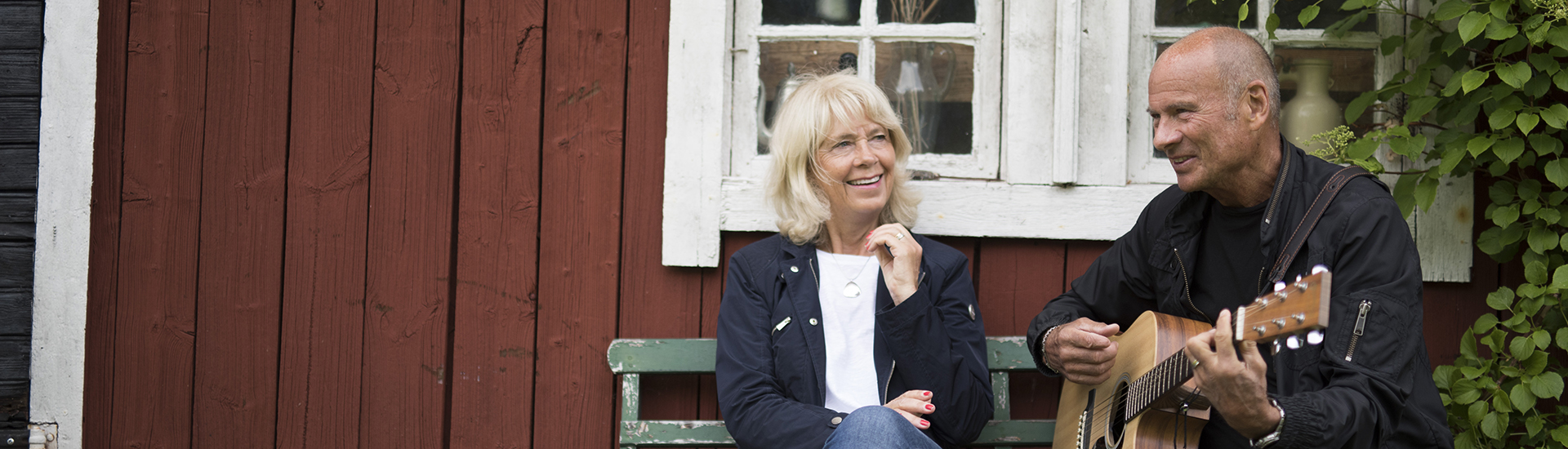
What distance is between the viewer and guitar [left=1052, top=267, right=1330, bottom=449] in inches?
59.7

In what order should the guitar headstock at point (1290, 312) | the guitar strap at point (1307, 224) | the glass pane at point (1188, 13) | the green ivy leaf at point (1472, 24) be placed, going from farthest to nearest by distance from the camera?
1. the glass pane at point (1188, 13)
2. the green ivy leaf at point (1472, 24)
3. the guitar strap at point (1307, 224)
4. the guitar headstock at point (1290, 312)

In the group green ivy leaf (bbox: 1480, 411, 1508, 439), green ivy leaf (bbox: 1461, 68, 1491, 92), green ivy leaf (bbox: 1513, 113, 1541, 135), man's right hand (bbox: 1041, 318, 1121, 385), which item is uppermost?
green ivy leaf (bbox: 1461, 68, 1491, 92)

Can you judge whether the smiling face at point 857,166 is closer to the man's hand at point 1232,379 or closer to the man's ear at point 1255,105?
the man's ear at point 1255,105

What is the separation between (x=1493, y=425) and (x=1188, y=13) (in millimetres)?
1272

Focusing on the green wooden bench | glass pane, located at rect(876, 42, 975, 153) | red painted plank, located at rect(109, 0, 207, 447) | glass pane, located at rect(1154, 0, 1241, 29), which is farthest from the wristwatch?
red painted plank, located at rect(109, 0, 207, 447)

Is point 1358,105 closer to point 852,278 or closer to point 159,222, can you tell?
point 852,278

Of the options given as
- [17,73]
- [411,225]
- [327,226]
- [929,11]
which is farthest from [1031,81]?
[17,73]

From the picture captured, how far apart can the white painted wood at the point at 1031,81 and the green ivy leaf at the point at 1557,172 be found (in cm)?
114

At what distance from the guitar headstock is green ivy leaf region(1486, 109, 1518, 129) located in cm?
118

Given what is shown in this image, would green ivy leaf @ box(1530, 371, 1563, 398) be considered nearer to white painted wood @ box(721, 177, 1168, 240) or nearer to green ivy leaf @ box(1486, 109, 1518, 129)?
green ivy leaf @ box(1486, 109, 1518, 129)

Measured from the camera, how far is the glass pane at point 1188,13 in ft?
9.02

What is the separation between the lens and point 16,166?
2.68 m

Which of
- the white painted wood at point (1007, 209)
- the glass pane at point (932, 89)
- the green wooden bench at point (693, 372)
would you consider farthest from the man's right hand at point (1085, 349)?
the glass pane at point (932, 89)

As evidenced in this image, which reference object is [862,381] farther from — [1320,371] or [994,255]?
[1320,371]
